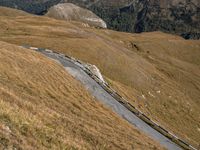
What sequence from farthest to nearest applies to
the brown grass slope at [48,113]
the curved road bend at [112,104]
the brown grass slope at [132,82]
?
the brown grass slope at [132,82] < the curved road bend at [112,104] < the brown grass slope at [48,113]

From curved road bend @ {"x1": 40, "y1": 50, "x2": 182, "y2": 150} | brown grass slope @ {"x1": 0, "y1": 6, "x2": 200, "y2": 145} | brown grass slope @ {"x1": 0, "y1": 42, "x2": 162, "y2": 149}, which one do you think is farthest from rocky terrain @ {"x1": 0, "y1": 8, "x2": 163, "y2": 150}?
brown grass slope @ {"x1": 0, "y1": 6, "x2": 200, "y2": 145}

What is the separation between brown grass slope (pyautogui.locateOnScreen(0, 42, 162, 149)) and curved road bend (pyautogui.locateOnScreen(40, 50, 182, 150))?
319cm

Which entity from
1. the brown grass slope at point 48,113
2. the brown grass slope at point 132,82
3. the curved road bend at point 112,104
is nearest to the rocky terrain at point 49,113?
the brown grass slope at point 48,113

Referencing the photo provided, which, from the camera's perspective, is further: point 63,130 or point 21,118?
point 63,130

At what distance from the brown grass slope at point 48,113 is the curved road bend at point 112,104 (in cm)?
319

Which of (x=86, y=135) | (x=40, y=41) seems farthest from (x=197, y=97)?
(x=86, y=135)

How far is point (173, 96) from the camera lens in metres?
86.6

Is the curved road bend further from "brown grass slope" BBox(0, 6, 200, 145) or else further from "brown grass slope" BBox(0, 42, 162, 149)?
"brown grass slope" BBox(0, 6, 200, 145)

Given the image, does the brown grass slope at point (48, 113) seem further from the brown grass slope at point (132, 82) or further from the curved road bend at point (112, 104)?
the brown grass slope at point (132, 82)

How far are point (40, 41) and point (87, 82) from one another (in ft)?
122

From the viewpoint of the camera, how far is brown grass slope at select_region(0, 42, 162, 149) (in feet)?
55.6

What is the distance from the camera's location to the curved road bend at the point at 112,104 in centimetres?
4393

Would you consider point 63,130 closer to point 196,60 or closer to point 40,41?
point 40,41

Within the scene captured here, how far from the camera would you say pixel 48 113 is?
2366 centimetres
